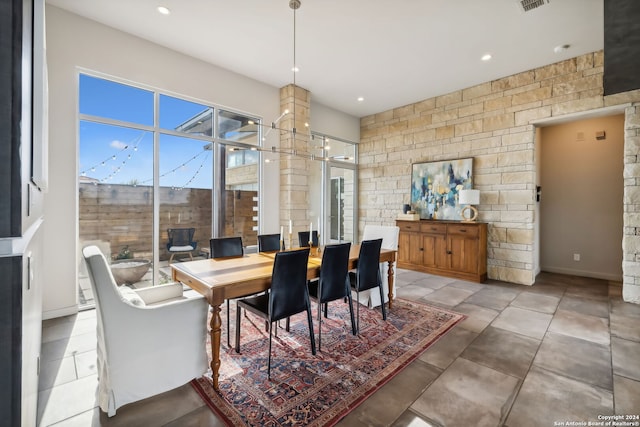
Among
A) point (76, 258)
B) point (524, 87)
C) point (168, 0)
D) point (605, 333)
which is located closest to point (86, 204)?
point (76, 258)

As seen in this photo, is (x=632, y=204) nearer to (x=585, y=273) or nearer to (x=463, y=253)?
(x=585, y=273)

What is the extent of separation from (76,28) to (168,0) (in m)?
1.25

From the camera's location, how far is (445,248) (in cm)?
514

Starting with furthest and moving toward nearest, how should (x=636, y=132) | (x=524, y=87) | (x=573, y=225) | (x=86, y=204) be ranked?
1. (x=573, y=225)
2. (x=524, y=87)
3. (x=636, y=132)
4. (x=86, y=204)

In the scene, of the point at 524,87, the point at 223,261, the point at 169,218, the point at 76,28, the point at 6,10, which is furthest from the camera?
the point at 524,87

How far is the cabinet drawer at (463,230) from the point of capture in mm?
4810

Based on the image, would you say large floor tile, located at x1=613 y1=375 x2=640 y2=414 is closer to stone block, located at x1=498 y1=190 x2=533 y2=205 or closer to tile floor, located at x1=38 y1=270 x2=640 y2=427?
tile floor, located at x1=38 y1=270 x2=640 y2=427

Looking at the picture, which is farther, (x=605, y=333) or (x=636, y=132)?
(x=636, y=132)

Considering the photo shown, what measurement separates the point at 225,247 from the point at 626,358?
3.92 metres

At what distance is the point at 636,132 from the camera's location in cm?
378

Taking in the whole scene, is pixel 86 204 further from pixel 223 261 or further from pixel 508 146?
pixel 508 146

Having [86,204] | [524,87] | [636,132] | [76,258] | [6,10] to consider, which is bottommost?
[76,258]

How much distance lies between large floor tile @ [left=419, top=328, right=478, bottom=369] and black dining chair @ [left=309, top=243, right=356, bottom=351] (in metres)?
0.74

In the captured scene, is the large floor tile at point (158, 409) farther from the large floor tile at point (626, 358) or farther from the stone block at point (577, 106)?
the stone block at point (577, 106)
